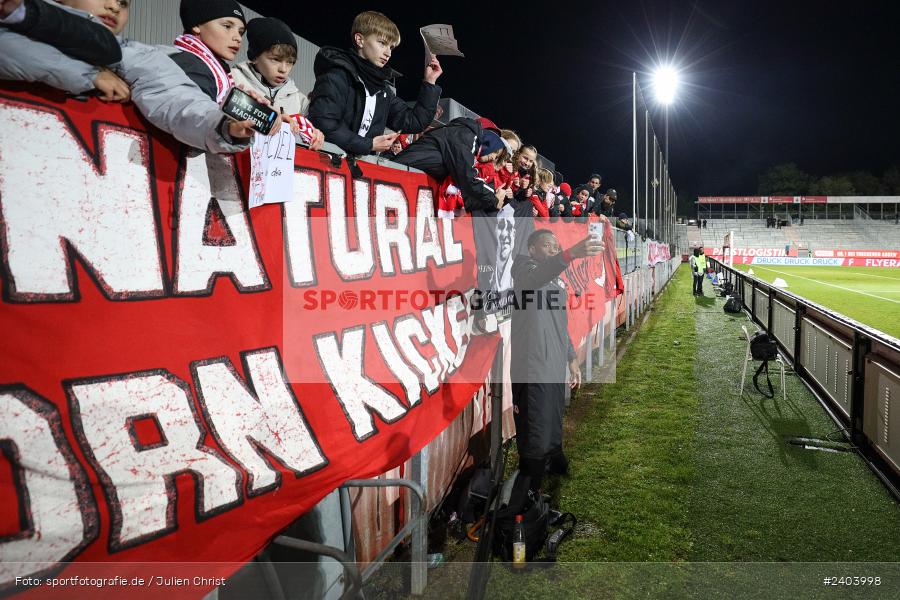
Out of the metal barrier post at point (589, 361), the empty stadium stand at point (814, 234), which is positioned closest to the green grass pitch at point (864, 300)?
the metal barrier post at point (589, 361)

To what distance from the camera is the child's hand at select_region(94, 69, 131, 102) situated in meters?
1.40

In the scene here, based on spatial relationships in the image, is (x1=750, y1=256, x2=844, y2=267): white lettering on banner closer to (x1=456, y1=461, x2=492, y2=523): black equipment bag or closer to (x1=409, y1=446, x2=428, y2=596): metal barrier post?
(x1=456, y1=461, x2=492, y2=523): black equipment bag

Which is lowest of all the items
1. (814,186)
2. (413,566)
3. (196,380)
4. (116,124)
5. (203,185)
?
(413,566)

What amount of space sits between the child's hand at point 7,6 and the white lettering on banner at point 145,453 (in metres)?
0.90

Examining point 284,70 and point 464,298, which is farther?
point 464,298

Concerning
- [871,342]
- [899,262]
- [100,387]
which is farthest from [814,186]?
[100,387]

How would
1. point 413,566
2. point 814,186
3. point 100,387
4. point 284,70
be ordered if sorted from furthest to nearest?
point 814,186 → point 413,566 → point 284,70 → point 100,387

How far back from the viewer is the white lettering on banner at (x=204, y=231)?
5.32 feet

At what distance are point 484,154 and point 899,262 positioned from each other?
184 feet

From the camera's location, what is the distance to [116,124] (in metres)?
1.46

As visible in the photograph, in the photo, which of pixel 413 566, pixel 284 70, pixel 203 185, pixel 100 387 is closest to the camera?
pixel 100 387

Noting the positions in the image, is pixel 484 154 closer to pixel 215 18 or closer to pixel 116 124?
pixel 215 18

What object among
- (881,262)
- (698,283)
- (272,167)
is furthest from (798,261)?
(272,167)

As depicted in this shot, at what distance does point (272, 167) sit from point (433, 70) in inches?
76.8
